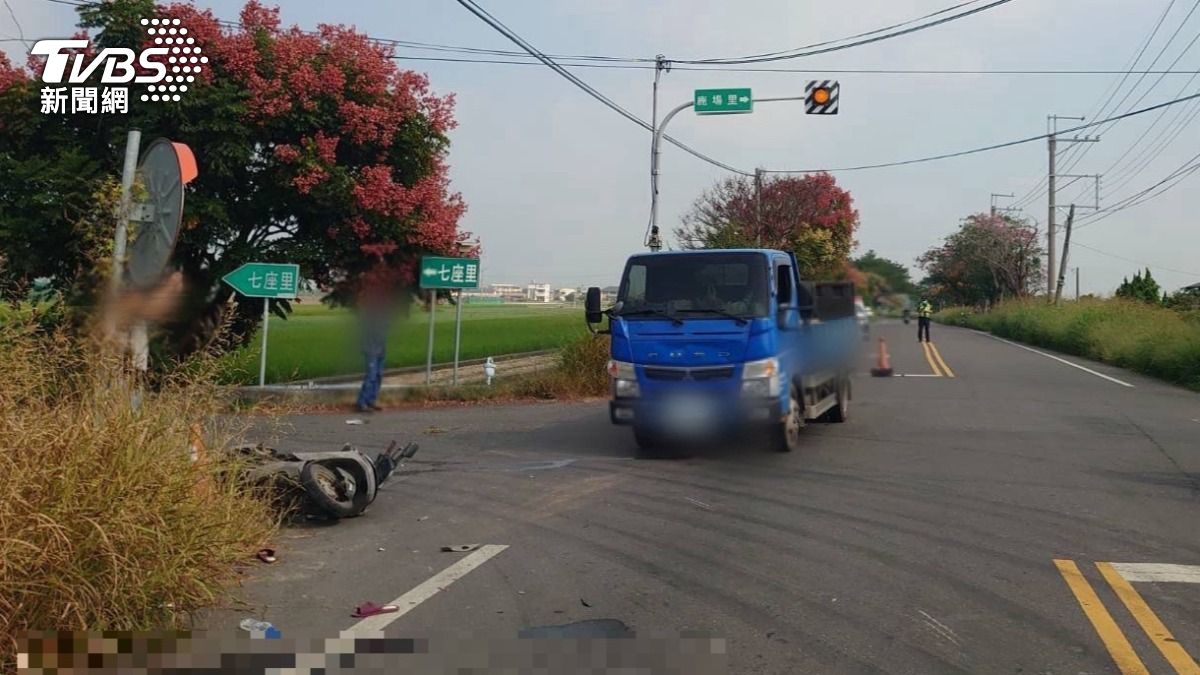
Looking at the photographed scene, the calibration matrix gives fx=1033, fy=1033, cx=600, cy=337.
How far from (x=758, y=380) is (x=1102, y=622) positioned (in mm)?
5350

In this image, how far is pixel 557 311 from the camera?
25.2 metres

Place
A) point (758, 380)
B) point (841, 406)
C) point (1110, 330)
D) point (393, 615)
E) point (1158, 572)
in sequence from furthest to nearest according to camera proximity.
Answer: point (1110, 330) < point (841, 406) < point (758, 380) < point (1158, 572) < point (393, 615)

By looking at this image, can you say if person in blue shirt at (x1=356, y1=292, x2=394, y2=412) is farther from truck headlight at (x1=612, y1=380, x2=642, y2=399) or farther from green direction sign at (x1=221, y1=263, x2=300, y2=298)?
truck headlight at (x1=612, y1=380, x2=642, y2=399)

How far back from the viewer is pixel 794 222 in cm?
1808

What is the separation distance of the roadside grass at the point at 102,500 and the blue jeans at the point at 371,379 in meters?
8.45

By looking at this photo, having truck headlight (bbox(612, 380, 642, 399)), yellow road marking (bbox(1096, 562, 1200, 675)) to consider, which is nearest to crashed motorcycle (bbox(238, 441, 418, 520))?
truck headlight (bbox(612, 380, 642, 399))

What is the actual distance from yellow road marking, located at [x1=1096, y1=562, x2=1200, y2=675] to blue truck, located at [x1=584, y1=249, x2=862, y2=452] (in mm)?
4473

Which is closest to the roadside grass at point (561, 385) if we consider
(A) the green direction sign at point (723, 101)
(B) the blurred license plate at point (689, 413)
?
(A) the green direction sign at point (723, 101)

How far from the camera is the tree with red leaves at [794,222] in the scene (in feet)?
44.9

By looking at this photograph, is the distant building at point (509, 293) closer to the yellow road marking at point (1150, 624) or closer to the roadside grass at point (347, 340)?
the roadside grass at point (347, 340)

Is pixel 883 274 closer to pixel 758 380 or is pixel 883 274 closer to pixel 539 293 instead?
pixel 758 380

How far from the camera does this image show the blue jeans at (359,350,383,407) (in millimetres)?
15172

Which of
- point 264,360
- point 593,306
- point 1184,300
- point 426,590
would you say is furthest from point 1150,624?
point 1184,300

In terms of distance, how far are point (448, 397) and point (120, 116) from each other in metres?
7.05
